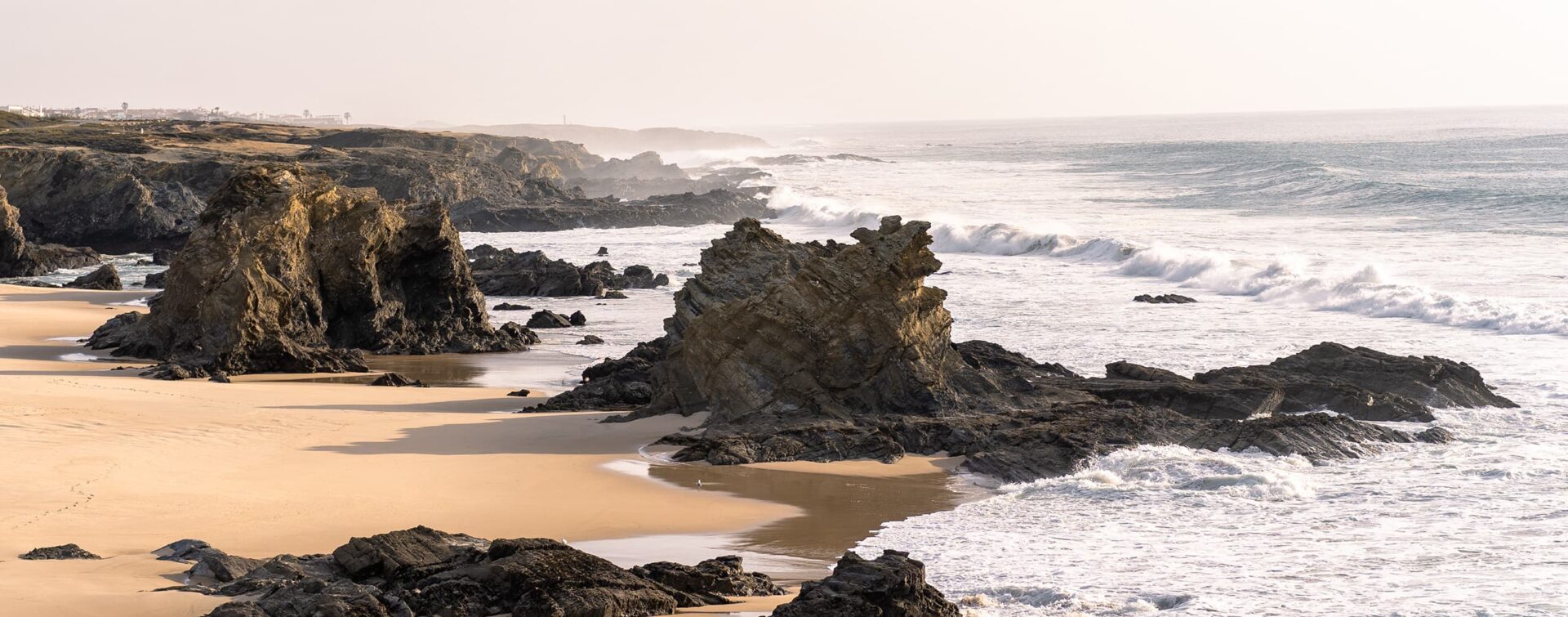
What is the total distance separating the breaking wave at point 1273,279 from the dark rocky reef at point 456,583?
1834 cm

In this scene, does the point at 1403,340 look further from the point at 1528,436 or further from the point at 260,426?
the point at 260,426

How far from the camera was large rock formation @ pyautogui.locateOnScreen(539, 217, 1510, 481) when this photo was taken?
14070mm

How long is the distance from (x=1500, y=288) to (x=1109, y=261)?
11.3 m

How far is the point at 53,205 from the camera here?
42.9m

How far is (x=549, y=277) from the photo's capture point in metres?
31.1

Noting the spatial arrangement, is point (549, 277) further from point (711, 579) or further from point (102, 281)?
point (711, 579)

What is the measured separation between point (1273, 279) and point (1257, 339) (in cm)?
857

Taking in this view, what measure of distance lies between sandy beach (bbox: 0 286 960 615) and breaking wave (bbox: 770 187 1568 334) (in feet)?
46.7

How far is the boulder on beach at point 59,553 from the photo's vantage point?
9.27m

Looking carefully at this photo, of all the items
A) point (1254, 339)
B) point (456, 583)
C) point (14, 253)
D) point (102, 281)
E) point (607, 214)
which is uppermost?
point (456, 583)

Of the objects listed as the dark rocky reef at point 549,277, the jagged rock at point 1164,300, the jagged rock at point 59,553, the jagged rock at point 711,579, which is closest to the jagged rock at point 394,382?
the jagged rock at point 59,553

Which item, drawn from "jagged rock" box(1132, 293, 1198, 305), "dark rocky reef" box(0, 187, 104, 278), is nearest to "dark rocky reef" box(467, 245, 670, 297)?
"dark rocky reef" box(0, 187, 104, 278)

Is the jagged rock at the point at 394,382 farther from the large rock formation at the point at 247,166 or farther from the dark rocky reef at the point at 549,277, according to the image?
the large rock formation at the point at 247,166

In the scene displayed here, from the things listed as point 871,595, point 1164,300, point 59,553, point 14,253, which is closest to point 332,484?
point 59,553
